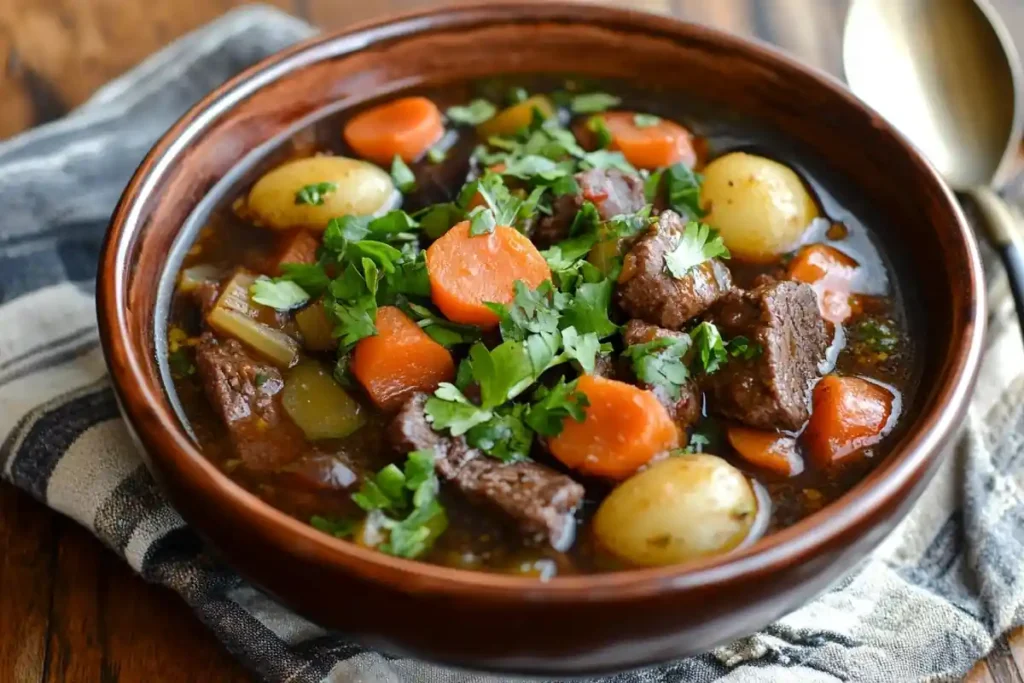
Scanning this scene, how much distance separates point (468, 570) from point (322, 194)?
1081 mm

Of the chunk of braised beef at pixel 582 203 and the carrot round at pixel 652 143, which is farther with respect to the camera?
the carrot round at pixel 652 143

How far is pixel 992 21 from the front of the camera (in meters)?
2.93

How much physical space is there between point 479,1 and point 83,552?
1656mm

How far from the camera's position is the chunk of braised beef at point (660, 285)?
2162mm

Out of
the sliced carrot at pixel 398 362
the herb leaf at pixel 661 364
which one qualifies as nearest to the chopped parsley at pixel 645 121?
the herb leaf at pixel 661 364

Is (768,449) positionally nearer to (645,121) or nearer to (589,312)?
(589,312)

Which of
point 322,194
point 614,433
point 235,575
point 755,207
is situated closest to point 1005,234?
point 755,207

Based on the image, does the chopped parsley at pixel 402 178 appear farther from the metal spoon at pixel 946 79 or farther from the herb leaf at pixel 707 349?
the metal spoon at pixel 946 79

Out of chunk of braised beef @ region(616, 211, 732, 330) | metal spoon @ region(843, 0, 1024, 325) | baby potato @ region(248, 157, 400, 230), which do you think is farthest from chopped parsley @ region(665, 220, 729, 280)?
metal spoon @ region(843, 0, 1024, 325)

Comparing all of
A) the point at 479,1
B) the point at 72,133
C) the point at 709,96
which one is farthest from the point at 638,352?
the point at 72,133

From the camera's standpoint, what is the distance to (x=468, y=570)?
1811mm

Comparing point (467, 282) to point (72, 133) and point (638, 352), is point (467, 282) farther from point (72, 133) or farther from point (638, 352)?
point (72, 133)

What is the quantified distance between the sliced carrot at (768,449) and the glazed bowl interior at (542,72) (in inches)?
8.3

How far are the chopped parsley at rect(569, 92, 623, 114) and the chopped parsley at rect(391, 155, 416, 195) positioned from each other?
1.65 feet
